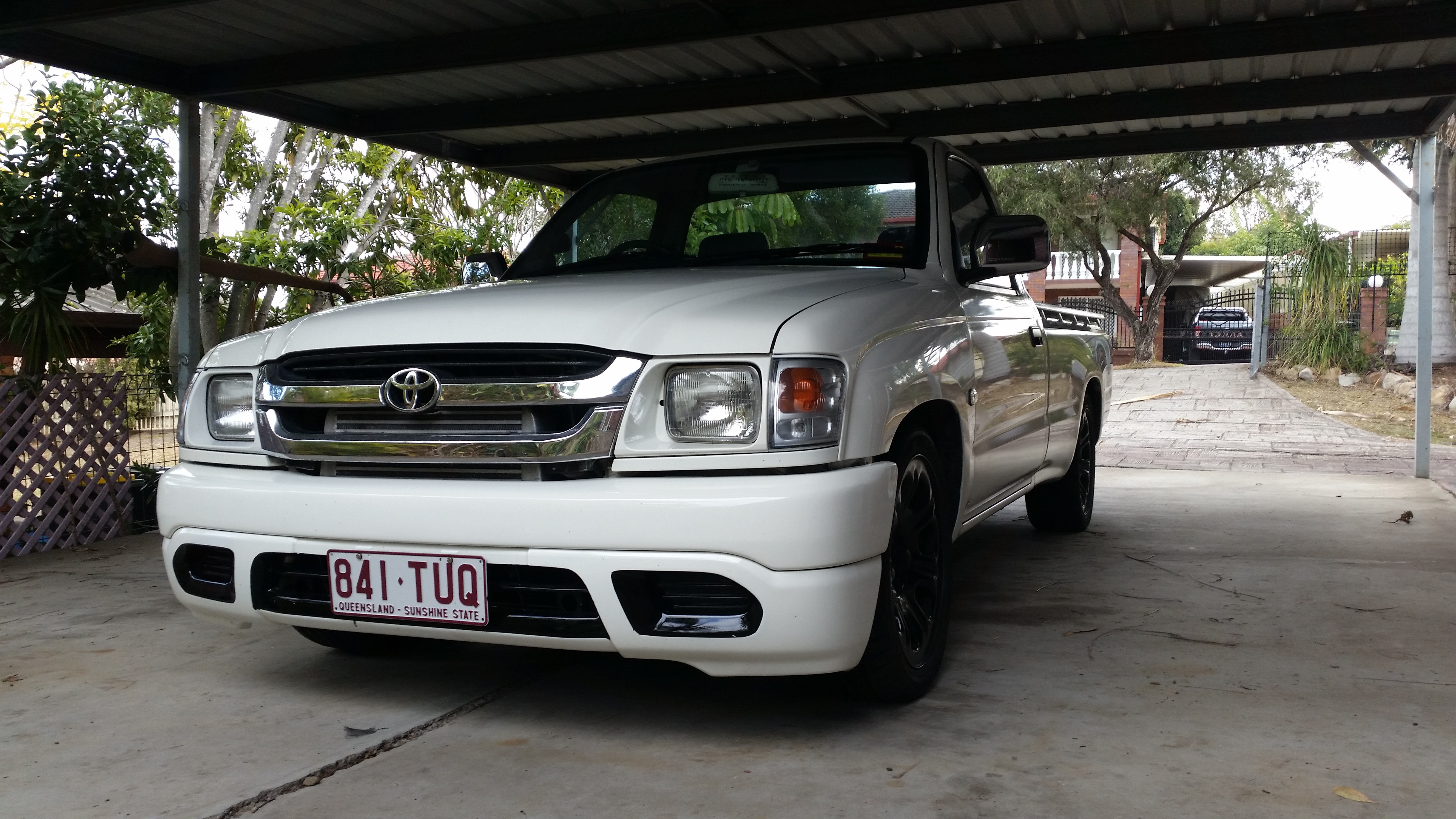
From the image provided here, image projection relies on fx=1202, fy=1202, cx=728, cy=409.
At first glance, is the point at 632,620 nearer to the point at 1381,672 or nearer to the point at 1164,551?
the point at 1381,672

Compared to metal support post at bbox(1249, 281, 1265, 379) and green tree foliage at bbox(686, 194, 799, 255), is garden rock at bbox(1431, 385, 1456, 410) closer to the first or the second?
metal support post at bbox(1249, 281, 1265, 379)

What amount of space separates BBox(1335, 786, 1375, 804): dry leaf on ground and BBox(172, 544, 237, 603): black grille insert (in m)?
2.81

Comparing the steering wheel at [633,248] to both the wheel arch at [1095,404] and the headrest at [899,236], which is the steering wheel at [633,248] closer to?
the headrest at [899,236]

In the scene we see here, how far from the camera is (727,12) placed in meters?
5.96

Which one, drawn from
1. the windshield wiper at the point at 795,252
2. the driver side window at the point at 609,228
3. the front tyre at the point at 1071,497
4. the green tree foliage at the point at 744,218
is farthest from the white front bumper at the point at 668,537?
the front tyre at the point at 1071,497

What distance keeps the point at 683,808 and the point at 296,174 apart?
13.8 metres

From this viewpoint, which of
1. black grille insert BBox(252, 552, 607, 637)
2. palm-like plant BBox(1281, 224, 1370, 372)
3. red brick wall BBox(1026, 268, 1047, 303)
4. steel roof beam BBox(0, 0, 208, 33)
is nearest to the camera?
black grille insert BBox(252, 552, 607, 637)

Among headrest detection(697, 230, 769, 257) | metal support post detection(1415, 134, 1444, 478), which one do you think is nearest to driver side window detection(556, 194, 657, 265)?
headrest detection(697, 230, 769, 257)

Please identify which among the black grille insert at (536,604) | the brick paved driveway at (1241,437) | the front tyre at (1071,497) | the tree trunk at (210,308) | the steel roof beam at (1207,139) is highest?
the steel roof beam at (1207,139)

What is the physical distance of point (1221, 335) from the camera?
2888cm

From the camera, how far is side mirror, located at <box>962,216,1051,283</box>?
13.6 ft

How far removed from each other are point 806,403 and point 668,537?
1.49ft

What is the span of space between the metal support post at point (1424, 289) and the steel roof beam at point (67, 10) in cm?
791

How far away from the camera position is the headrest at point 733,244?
4254 millimetres
